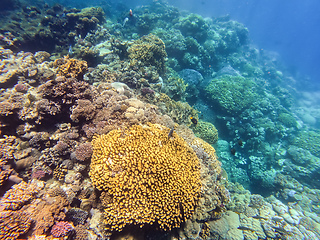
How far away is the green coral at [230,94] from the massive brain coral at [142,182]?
8528mm

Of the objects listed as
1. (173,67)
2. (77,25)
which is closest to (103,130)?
(173,67)

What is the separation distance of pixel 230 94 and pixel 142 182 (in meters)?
10.6

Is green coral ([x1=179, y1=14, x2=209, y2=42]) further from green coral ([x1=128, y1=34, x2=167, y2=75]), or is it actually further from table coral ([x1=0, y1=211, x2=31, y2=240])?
table coral ([x1=0, y1=211, x2=31, y2=240])

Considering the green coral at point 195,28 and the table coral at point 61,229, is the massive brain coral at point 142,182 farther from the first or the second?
the green coral at point 195,28

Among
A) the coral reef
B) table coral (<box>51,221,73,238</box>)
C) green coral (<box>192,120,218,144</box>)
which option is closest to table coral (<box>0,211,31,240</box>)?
table coral (<box>51,221,73,238</box>)

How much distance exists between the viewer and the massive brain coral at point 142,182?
292cm

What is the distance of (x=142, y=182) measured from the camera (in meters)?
3.01

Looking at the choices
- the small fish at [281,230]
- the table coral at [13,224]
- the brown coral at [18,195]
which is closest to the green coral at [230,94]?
the small fish at [281,230]

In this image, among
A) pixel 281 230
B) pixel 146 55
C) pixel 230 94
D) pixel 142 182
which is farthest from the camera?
pixel 230 94

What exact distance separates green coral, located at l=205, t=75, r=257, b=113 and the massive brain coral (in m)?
8.53

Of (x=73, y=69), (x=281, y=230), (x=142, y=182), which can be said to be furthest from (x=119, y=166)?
(x=281, y=230)

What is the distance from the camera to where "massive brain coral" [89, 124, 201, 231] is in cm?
292

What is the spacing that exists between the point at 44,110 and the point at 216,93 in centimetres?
1058

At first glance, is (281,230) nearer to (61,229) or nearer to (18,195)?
(61,229)
